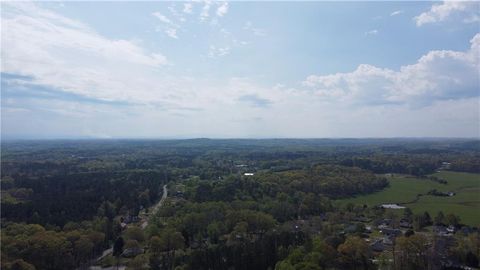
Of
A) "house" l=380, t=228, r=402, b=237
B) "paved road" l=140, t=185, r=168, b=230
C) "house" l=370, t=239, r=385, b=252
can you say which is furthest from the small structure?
"paved road" l=140, t=185, r=168, b=230

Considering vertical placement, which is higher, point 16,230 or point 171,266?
point 16,230

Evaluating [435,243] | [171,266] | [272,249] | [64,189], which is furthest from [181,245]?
[64,189]

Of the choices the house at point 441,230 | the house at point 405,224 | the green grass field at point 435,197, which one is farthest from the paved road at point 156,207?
the house at point 441,230

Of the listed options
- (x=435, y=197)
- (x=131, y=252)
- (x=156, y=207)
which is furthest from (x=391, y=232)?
(x=156, y=207)

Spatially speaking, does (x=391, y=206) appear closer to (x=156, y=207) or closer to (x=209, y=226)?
(x=209, y=226)

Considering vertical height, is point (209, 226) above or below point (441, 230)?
above

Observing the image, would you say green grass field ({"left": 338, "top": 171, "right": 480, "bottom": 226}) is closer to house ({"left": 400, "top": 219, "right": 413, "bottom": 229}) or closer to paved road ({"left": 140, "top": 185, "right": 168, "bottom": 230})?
house ({"left": 400, "top": 219, "right": 413, "bottom": 229})

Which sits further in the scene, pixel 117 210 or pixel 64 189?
A: pixel 64 189

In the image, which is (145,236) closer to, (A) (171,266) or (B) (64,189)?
(A) (171,266)

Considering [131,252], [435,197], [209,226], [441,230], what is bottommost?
[131,252]
